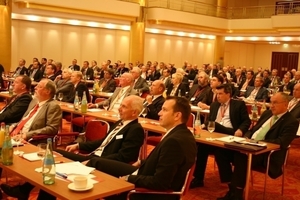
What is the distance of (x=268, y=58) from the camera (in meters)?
26.8

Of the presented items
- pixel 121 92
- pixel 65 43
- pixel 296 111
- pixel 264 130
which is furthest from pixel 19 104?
pixel 65 43

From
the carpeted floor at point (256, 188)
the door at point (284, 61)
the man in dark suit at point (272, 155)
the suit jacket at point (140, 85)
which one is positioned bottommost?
the carpeted floor at point (256, 188)

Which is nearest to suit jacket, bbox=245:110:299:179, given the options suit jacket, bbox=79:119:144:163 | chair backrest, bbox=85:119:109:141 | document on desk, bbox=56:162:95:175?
suit jacket, bbox=79:119:144:163

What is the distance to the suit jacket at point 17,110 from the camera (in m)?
5.09

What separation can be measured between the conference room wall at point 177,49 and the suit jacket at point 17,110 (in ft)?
53.3

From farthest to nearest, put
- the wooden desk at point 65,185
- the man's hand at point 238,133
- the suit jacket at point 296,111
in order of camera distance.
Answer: the suit jacket at point 296,111 < the man's hand at point 238,133 < the wooden desk at point 65,185

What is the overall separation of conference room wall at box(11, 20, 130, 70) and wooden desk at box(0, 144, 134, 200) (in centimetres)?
1451

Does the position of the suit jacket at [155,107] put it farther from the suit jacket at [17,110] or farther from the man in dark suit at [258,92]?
the man in dark suit at [258,92]

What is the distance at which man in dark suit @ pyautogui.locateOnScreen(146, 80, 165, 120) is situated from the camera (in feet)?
19.4

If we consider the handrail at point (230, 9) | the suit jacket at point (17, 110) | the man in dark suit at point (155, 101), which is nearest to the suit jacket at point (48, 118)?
the suit jacket at point (17, 110)

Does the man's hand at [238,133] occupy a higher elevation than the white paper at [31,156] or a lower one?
lower

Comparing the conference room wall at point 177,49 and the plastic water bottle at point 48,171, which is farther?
the conference room wall at point 177,49

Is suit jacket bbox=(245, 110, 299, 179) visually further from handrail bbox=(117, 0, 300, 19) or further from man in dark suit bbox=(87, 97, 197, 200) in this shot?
handrail bbox=(117, 0, 300, 19)

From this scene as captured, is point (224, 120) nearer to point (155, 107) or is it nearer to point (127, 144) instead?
point (155, 107)
